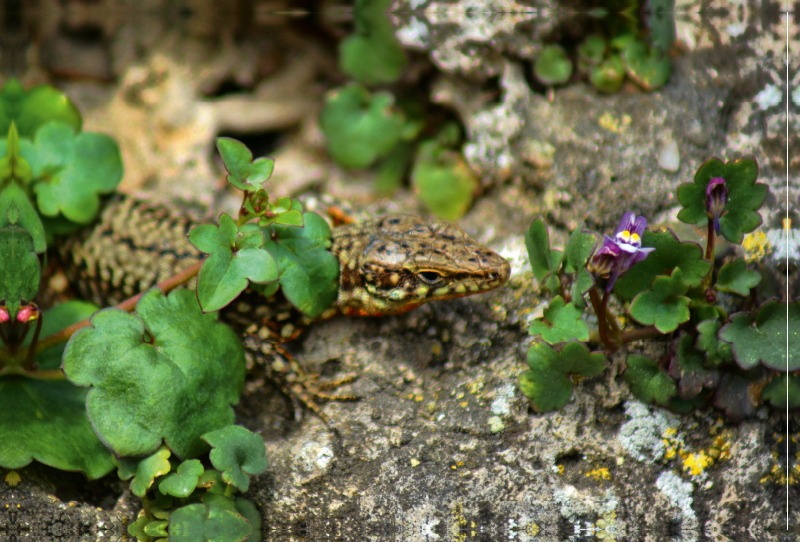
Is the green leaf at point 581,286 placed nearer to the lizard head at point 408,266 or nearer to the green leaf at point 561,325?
the green leaf at point 561,325

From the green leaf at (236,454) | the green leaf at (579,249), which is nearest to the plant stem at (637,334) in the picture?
the green leaf at (579,249)

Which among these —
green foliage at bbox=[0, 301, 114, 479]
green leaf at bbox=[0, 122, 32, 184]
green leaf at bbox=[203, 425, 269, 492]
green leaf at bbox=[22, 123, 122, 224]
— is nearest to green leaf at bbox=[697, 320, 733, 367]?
green leaf at bbox=[203, 425, 269, 492]

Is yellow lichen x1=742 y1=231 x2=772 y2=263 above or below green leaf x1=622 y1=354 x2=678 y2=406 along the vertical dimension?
above

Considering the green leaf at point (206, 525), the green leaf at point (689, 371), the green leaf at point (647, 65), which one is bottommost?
the green leaf at point (206, 525)

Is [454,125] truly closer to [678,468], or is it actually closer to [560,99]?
[560,99]

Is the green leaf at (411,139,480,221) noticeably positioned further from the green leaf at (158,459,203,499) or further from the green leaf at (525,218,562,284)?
the green leaf at (158,459,203,499)

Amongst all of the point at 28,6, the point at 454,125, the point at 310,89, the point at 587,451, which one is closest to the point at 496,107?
the point at 454,125

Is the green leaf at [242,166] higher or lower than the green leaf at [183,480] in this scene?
higher
